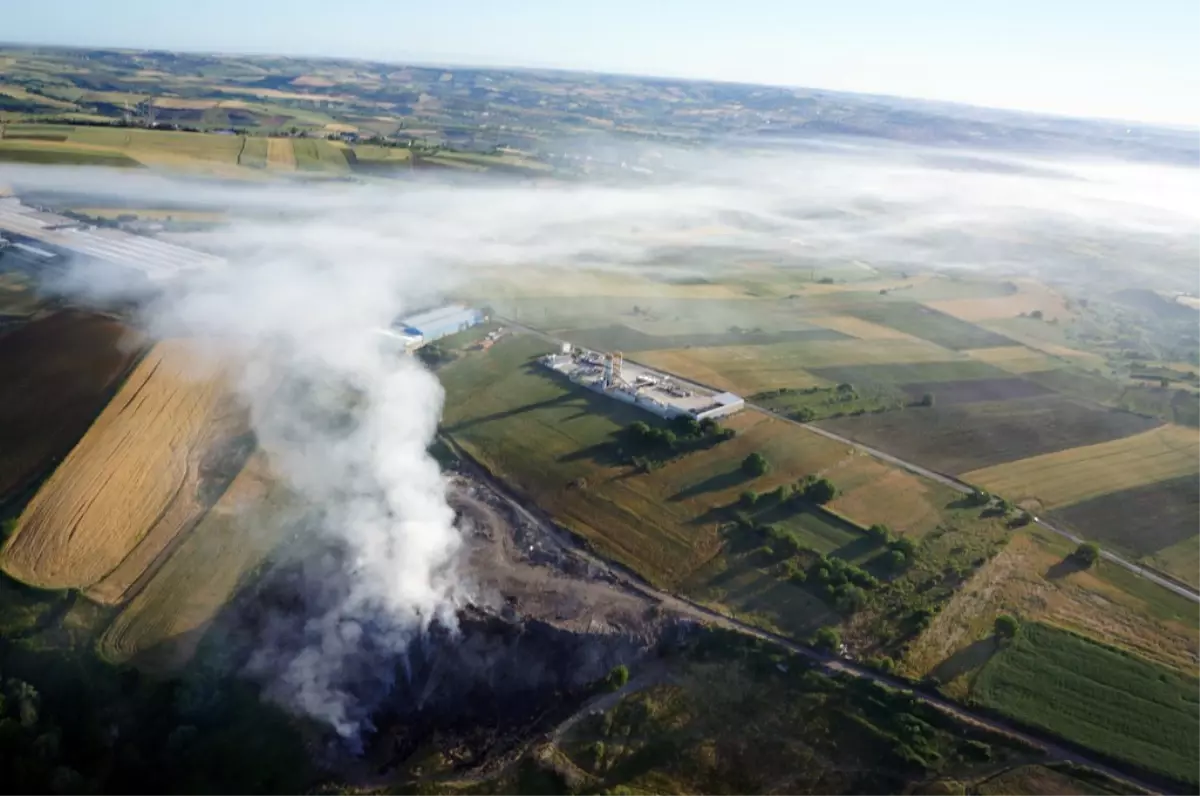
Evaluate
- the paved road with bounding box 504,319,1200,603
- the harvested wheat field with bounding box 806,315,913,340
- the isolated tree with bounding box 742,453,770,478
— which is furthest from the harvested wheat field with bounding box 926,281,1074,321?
the isolated tree with bounding box 742,453,770,478

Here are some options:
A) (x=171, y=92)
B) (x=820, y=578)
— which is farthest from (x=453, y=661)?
(x=171, y=92)

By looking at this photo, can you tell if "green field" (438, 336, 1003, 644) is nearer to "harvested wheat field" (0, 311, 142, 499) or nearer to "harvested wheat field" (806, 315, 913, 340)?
"harvested wheat field" (0, 311, 142, 499)

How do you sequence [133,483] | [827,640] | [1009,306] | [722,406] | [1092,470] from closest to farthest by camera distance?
[827,640], [133,483], [1092,470], [722,406], [1009,306]

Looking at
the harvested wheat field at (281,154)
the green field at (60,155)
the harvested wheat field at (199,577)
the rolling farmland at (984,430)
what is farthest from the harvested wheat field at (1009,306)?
the green field at (60,155)

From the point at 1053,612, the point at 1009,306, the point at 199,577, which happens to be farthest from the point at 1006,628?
the point at 1009,306

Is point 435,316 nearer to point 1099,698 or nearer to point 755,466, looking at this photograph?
point 755,466

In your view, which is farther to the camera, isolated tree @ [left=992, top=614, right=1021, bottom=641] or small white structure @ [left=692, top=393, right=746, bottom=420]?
small white structure @ [left=692, top=393, right=746, bottom=420]
